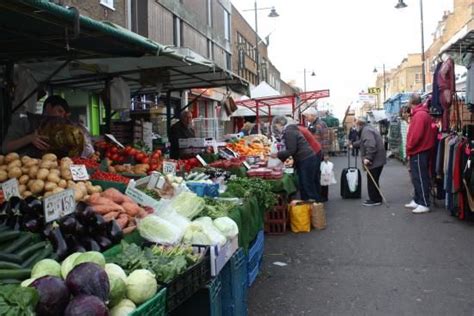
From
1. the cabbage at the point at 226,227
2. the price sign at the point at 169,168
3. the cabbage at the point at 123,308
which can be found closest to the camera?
the cabbage at the point at 123,308

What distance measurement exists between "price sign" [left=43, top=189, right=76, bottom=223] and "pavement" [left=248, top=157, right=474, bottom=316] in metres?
2.08

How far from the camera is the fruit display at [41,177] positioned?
4.77 metres

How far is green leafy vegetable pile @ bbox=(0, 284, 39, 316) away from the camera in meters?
2.28

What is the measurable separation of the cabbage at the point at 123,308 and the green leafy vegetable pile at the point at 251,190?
3460mm

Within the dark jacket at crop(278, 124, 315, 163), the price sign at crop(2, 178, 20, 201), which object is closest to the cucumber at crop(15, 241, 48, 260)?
the price sign at crop(2, 178, 20, 201)

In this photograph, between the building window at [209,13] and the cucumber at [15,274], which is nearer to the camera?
the cucumber at [15,274]

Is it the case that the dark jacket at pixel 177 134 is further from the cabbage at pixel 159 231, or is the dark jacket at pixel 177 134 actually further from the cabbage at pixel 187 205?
the cabbage at pixel 159 231

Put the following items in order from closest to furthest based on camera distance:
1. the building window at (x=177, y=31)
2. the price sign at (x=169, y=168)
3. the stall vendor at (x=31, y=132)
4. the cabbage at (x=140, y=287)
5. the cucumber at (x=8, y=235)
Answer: the cabbage at (x=140, y=287) → the cucumber at (x=8, y=235) → the stall vendor at (x=31, y=132) → the price sign at (x=169, y=168) → the building window at (x=177, y=31)

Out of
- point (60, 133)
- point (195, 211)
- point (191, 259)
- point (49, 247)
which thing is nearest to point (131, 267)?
point (191, 259)

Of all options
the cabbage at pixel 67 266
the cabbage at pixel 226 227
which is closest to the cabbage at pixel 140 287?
the cabbage at pixel 67 266

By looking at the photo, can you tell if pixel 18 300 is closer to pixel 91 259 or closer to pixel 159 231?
pixel 91 259

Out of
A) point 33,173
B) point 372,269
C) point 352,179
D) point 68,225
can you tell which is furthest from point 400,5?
point 68,225

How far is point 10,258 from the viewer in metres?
3.11

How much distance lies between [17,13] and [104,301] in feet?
8.80
